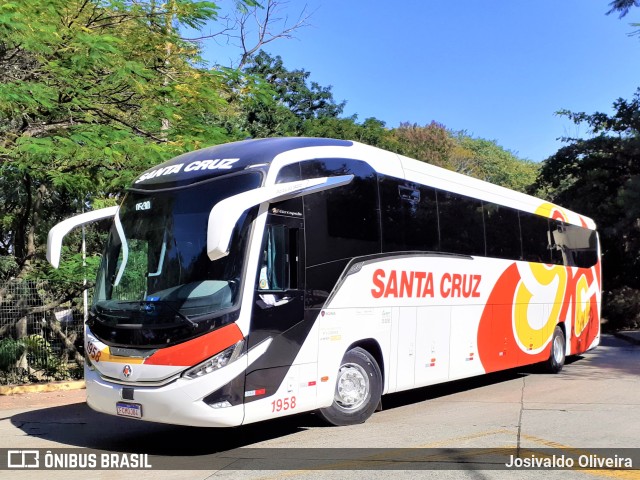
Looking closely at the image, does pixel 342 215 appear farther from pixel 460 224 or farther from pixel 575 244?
pixel 575 244

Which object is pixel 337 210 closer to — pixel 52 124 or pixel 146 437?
pixel 146 437

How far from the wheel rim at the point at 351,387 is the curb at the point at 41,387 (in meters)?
7.21

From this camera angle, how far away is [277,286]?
7.43 m

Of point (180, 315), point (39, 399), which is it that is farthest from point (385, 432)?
point (39, 399)

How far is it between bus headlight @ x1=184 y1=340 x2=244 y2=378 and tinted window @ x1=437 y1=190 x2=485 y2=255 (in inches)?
185

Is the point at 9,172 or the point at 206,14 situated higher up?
the point at 206,14

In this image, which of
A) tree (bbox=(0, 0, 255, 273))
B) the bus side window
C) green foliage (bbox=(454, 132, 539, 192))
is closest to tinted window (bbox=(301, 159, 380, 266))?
the bus side window

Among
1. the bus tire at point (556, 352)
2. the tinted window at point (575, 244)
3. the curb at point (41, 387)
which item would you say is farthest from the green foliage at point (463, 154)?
the curb at point (41, 387)

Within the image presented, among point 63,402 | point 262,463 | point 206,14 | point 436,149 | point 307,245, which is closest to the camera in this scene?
point 262,463

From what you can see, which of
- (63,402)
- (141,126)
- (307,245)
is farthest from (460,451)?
(141,126)

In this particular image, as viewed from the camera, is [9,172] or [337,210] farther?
[9,172]

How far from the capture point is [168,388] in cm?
675

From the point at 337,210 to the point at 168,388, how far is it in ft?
10.3

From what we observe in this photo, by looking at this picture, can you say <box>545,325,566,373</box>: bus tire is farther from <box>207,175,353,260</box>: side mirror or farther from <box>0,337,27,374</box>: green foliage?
<box>0,337,27,374</box>: green foliage
